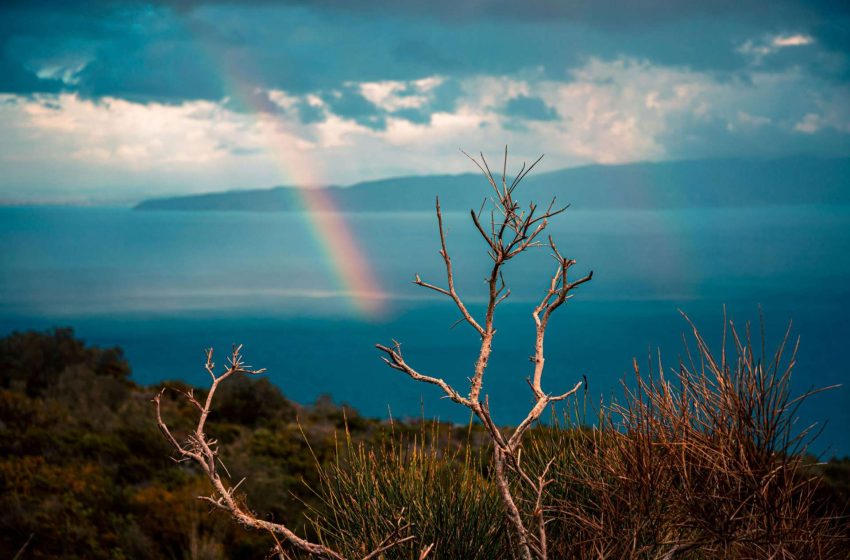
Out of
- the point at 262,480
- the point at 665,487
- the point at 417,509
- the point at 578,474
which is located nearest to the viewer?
the point at 665,487

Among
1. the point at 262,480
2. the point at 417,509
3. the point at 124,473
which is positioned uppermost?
the point at 417,509

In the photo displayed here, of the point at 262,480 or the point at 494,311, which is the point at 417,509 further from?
the point at 262,480

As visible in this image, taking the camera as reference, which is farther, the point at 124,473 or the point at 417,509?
the point at 124,473

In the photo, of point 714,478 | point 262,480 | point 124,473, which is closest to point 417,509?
point 714,478

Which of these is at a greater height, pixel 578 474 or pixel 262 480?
pixel 578 474

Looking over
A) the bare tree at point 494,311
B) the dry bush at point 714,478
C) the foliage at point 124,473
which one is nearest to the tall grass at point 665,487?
the dry bush at point 714,478

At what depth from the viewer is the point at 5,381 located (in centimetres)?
2272

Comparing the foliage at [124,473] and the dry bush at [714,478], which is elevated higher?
the dry bush at [714,478]

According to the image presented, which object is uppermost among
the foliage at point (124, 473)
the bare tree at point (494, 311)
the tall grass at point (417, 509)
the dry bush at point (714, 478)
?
the bare tree at point (494, 311)

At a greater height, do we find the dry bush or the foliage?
the dry bush

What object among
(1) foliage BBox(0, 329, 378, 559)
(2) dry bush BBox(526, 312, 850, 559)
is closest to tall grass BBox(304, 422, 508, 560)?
(2) dry bush BBox(526, 312, 850, 559)

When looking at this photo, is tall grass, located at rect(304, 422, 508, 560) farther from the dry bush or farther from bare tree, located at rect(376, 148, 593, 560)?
→ bare tree, located at rect(376, 148, 593, 560)

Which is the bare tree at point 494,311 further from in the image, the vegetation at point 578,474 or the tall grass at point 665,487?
the tall grass at point 665,487

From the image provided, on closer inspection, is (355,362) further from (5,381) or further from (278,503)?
(278,503)
